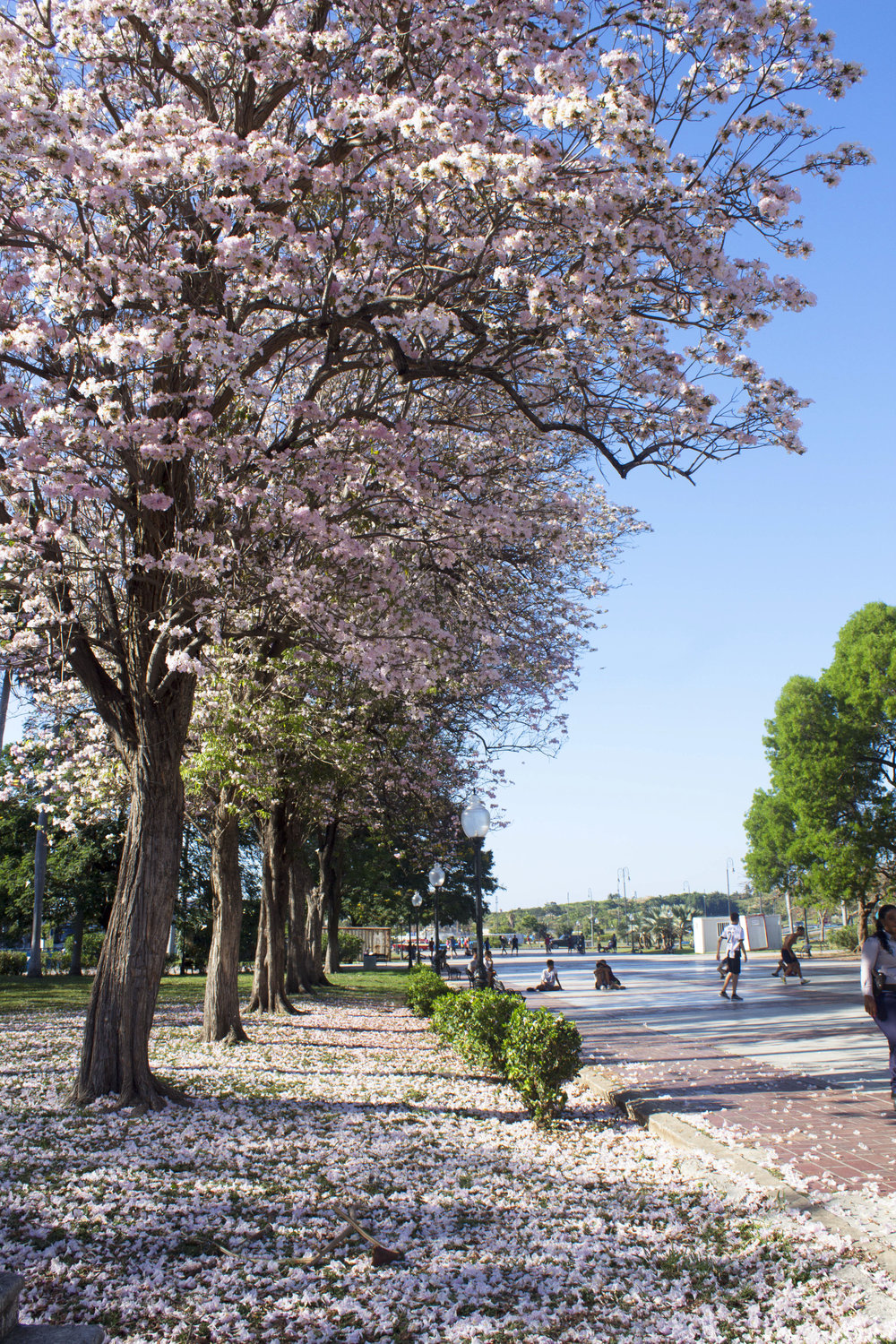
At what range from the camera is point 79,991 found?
22969 millimetres

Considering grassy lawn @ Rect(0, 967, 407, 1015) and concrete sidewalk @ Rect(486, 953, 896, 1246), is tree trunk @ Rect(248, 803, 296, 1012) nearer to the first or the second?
grassy lawn @ Rect(0, 967, 407, 1015)

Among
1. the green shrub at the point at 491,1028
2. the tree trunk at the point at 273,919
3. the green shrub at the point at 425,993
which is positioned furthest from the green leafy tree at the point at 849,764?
the green shrub at the point at 491,1028

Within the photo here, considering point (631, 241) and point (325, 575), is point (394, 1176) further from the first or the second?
point (631, 241)

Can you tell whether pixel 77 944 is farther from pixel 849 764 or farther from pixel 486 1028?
pixel 849 764

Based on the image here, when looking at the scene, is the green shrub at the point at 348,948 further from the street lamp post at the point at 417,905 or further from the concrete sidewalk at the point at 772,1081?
the concrete sidewalk at the point at 772,1081

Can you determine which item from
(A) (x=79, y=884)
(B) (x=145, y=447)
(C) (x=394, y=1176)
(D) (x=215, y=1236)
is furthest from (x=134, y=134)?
(A) (x=79, y=884)

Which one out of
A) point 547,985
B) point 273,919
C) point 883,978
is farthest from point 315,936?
point 883,978

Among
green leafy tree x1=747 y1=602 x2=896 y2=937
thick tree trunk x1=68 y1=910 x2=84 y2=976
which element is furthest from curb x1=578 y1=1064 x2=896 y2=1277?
green leafy tree x1=747 y1=602 x2=896 y2=937

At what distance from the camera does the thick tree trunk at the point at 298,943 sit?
22812mm

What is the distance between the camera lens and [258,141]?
255 inches

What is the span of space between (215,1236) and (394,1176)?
1622 mm

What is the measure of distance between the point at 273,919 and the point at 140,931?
326 inches

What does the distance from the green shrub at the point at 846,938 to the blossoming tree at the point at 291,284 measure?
35.1 metres

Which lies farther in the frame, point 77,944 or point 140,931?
point 77,944
